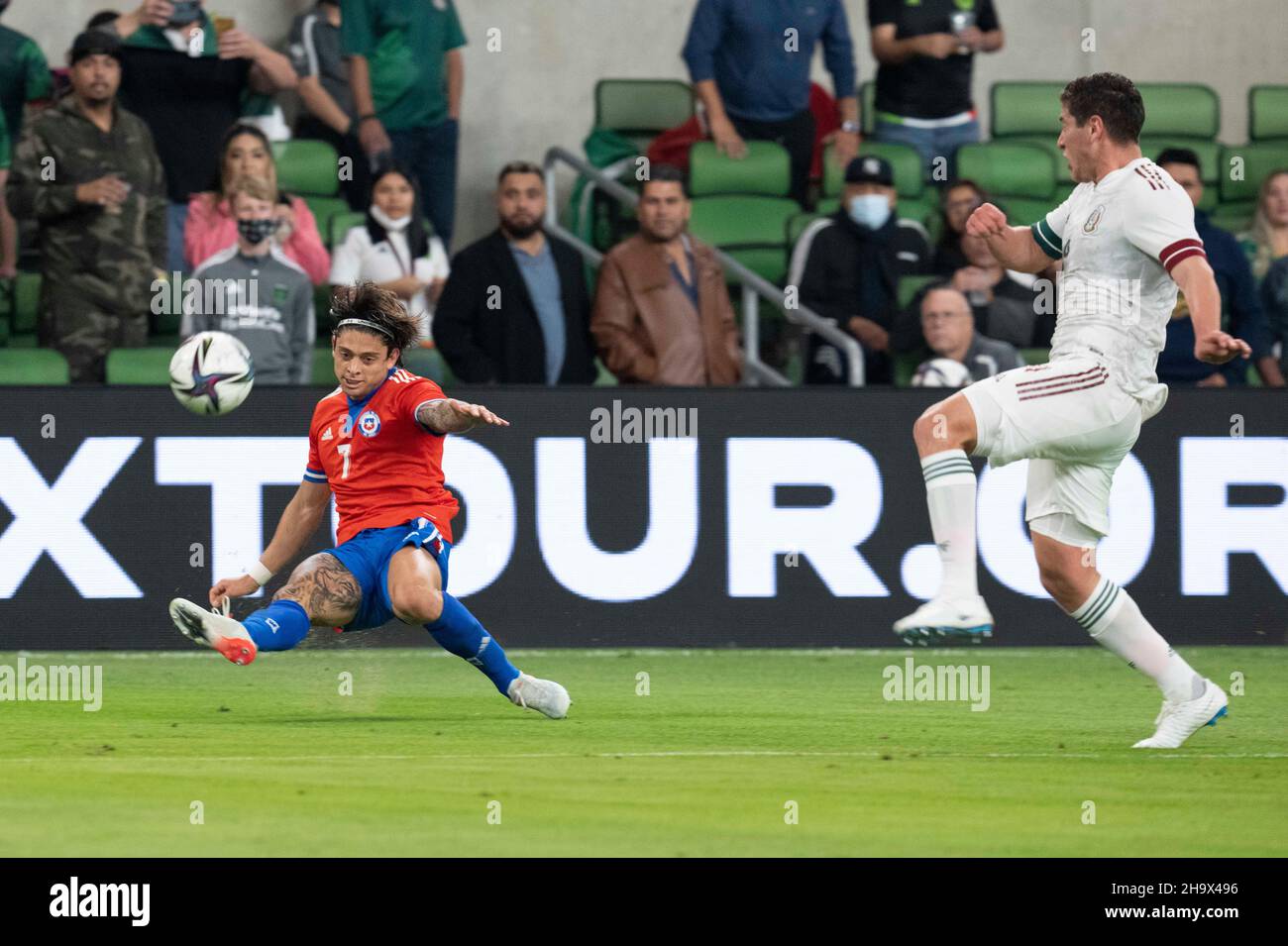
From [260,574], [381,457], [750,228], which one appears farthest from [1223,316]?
[260,574]

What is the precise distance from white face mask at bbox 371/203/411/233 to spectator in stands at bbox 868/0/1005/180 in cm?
321

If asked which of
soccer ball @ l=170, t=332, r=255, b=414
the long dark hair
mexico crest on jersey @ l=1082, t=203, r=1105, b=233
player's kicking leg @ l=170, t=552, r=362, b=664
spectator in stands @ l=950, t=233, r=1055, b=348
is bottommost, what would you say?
player's kicking leg @ l=170, t=552, r=362, b=664

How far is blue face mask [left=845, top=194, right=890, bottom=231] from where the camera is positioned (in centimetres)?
1145

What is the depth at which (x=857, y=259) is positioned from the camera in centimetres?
1144

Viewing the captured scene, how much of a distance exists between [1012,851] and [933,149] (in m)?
8.29

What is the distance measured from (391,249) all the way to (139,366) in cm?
152

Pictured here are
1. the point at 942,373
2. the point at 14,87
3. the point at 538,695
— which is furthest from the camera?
the point at 14,87

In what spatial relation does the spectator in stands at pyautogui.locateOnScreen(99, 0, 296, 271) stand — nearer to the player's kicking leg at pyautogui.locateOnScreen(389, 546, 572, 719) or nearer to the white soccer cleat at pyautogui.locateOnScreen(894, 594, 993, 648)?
the player's kicking leg at pyautogui.locateOnScreen(389, 546, 572, 719)

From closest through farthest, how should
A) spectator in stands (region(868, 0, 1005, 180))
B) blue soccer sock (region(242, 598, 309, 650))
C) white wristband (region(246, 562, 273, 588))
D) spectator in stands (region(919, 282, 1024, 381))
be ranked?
blue soccer sock (region(242, 598, 309, 650))
white wristband (region(246, 562, 273, 588))
spectator in stands (region(919, 282, 1024, 381))
spectator in stands (region(868, 0, 1005, 180))

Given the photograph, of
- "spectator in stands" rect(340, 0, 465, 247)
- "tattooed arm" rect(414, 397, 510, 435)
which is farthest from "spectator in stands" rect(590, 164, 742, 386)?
"tattooed arm" rect(414, 397, 510, 435)

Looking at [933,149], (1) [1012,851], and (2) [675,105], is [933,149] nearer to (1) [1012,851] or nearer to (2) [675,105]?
(2) [675,105]

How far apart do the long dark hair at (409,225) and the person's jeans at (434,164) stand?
98cm

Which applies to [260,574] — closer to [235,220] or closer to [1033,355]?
[235,220]

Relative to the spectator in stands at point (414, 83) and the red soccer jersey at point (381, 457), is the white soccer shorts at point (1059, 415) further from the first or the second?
the spectator in stands at point (414, 83)
